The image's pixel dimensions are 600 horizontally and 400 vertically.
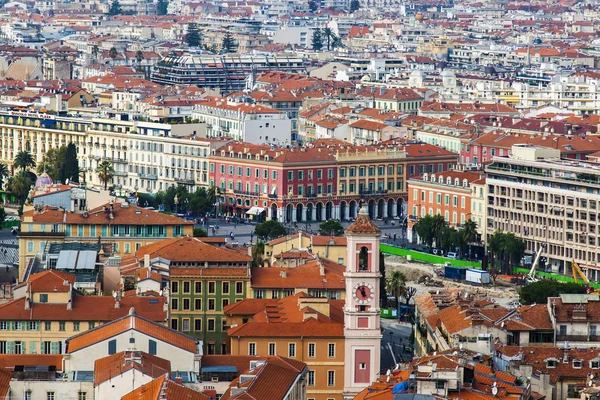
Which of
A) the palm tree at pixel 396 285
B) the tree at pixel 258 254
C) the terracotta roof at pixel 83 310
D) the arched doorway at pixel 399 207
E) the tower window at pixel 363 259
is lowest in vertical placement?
the arched doorway at pixel 399 207

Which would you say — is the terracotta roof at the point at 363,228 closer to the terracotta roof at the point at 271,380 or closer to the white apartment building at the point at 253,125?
the terracotta roof at the point at 271,380

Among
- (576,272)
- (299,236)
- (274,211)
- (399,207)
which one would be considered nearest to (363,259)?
(299,236)

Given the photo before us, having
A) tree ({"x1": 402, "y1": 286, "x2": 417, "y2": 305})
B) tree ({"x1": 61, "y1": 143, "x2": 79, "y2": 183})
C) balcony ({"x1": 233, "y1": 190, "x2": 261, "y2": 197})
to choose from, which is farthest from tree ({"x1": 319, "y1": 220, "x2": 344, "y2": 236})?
tree ({"x1": 61, "y1": 143, "x2": 79, "y2": 183})

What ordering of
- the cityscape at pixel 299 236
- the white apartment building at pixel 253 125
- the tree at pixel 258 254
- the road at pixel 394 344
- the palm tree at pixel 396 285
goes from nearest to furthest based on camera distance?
the cityscape at pixel 299 236 < the road at pixel 394 344 < the tree at pixel 258 254 < the palm tree at pixel 396 285 < the white apartment building at pixel 253 125

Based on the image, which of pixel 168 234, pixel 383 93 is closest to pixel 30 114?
pixel 383 93

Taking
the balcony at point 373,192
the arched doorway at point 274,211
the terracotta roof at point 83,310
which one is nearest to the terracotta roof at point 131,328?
the terracotta roof at point 83,310
